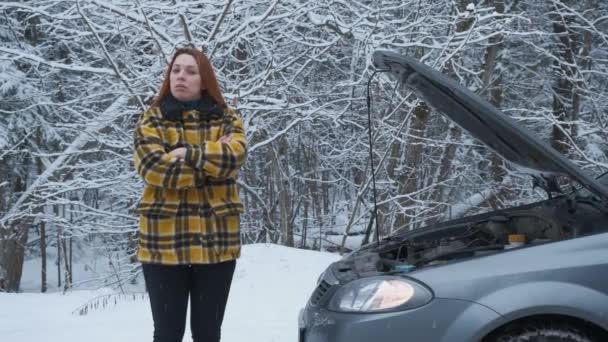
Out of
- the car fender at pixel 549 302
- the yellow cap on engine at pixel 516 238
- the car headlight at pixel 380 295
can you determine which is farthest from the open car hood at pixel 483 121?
the car headlight at pixel 380 295

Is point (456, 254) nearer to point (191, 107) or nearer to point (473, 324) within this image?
point (473, 324)

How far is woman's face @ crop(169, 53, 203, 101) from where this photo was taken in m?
2.81

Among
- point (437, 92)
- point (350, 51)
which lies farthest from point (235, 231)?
point (350, 51)

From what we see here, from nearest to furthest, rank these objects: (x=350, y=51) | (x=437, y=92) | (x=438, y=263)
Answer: (x=438, y=263)
(x=437, y=92)
(x=350, y=51)

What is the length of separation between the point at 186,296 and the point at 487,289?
1.27m

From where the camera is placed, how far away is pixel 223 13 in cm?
700

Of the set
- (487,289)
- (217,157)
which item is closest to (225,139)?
(217,157)

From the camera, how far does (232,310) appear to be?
4.83m

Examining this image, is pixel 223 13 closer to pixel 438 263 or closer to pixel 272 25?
pixel 272 25

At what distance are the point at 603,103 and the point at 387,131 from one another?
544 cm

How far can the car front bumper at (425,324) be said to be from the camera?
2.37 m

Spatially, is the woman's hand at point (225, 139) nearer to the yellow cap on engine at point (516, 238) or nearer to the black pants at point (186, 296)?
the black pants at point (186, 296)

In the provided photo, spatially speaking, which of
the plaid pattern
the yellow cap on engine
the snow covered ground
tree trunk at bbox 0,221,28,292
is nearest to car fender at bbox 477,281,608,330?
the yellow cap on engine

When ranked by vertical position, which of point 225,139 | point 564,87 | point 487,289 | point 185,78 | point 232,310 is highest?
point 564,87
